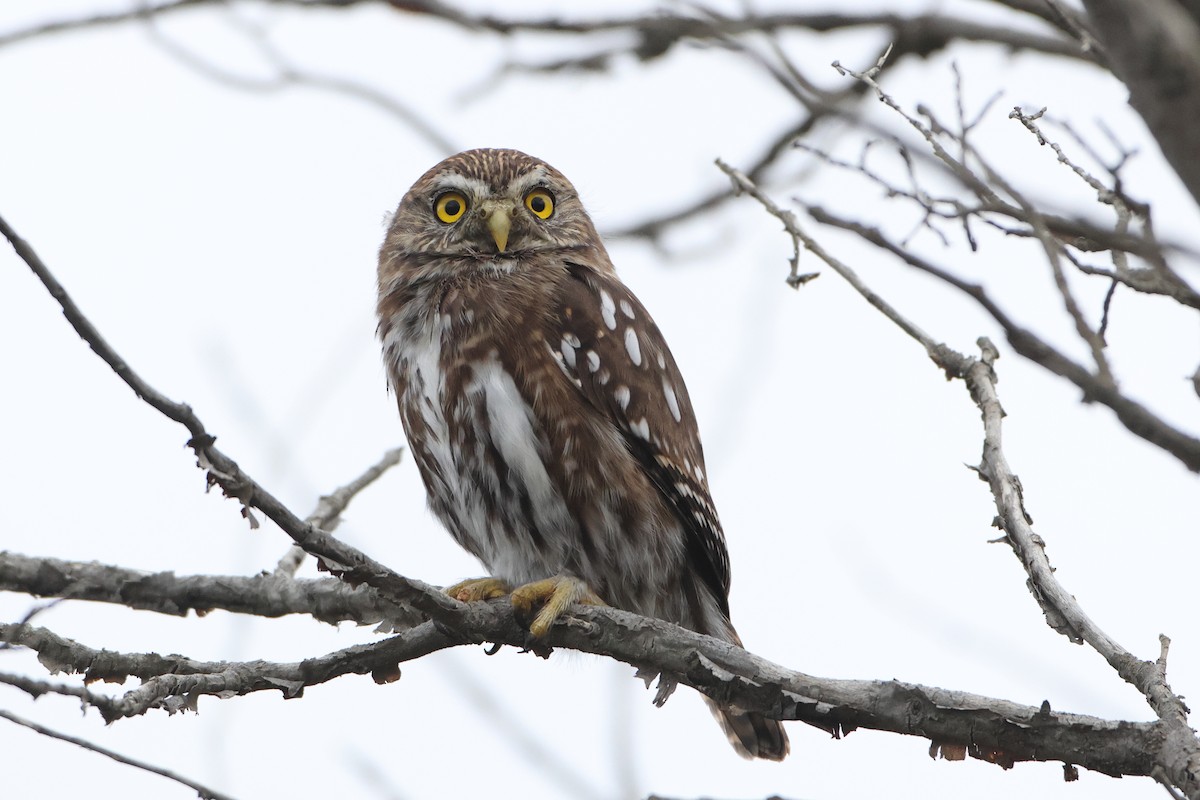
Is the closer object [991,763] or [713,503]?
[991,763]

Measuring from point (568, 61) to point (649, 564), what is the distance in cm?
293

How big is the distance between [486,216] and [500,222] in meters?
0.11

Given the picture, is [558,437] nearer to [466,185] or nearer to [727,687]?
[727,687]

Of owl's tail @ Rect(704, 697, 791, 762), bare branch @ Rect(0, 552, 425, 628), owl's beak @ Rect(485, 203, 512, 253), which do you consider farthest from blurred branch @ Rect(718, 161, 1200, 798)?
owl's tail @ Rect(704, 697, 791, 762)

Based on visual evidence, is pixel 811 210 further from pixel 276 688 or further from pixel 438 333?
pixel 438 333

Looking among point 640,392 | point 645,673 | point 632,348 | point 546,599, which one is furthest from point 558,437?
point 645,673

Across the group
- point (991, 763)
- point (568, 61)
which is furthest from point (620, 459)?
point (568, 61)

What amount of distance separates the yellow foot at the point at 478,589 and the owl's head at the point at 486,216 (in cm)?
132

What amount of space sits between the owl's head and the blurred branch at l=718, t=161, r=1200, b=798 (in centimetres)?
153

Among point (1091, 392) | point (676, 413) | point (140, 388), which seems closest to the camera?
point (1091, 392)

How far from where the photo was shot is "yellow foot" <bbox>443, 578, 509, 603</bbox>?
178 inches

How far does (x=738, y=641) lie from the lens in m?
5.12

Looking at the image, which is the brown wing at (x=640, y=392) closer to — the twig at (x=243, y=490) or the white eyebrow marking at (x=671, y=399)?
the white eyebrow marking at (x=671, y=399)

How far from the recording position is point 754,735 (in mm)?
5234
